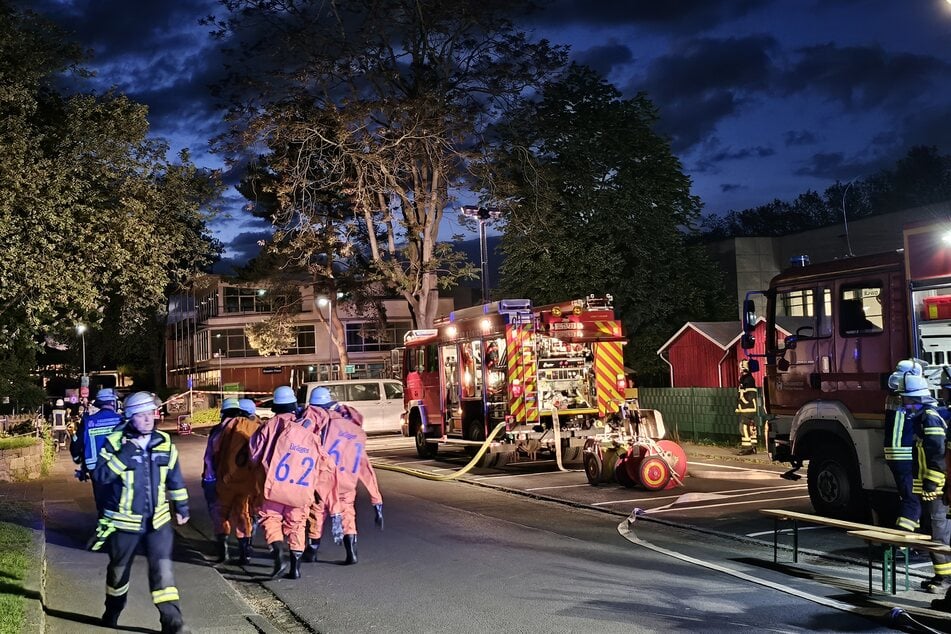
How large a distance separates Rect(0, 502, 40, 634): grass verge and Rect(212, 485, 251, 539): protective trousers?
1850 millimetres

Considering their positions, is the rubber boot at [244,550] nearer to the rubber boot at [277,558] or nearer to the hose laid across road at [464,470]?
the rubber boot at [277,558]

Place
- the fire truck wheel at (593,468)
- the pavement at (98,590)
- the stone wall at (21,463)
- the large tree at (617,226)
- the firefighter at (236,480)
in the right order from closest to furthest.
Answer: the pavement at (98,590), the firefighter at (236,480), the fire truck wheel at (593,468), the stone wall at (21,463), the large tree at (617,226)

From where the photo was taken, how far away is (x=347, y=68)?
29609 mm

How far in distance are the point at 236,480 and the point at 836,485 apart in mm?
6982

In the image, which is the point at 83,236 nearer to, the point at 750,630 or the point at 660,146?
the point at 750,630

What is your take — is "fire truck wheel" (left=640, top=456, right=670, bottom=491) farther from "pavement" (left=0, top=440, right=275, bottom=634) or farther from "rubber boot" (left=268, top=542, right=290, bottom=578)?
"rubber boot" (left=268, top=542, right=290, bottom=578)

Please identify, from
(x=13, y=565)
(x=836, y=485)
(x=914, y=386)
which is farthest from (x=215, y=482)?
(x=836, y=485)

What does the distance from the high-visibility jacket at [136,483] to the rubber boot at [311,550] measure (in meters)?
3.16

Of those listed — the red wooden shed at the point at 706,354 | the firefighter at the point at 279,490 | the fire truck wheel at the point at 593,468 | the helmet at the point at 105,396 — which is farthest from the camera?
the red wooden shed at the point at 706,354

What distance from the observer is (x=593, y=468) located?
16.7 metres

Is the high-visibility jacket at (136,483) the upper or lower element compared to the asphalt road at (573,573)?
upper

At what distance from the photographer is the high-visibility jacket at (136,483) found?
7324 millimetres

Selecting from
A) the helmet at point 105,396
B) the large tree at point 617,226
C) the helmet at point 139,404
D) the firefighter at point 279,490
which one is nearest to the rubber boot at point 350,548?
the firefighter at point 279,490

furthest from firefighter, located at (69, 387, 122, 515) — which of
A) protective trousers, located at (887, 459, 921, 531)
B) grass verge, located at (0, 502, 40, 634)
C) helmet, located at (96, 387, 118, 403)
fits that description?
protective trousers, located at (887, 459, 921, 531)
